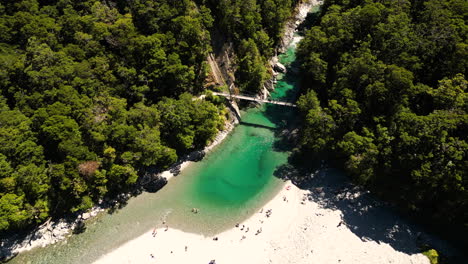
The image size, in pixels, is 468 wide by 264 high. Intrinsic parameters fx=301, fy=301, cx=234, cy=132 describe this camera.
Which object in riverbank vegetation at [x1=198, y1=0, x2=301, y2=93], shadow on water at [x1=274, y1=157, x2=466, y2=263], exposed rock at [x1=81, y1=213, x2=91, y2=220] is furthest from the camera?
riverbank vegetation at [x1=198, y1=0, x2=301, y2=93]

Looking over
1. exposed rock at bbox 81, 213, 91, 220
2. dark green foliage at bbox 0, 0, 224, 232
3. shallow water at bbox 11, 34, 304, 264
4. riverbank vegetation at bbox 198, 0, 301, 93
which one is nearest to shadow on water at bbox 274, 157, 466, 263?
shallow water at bbox 11, 34, 304, 264

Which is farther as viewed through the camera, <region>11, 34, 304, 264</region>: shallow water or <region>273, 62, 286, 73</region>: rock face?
<region>273, 62, 286, 73</region>: rock face

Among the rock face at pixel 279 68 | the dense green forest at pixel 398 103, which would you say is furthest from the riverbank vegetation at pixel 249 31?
the dense green forest at pixel 398 103

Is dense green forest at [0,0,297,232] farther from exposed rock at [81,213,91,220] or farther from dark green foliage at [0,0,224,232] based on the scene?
exposed rock at [81,213,91,220]

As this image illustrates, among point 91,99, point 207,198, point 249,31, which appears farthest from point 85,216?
point 249,31

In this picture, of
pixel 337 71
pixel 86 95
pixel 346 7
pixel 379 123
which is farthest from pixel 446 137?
pixel 86 95
